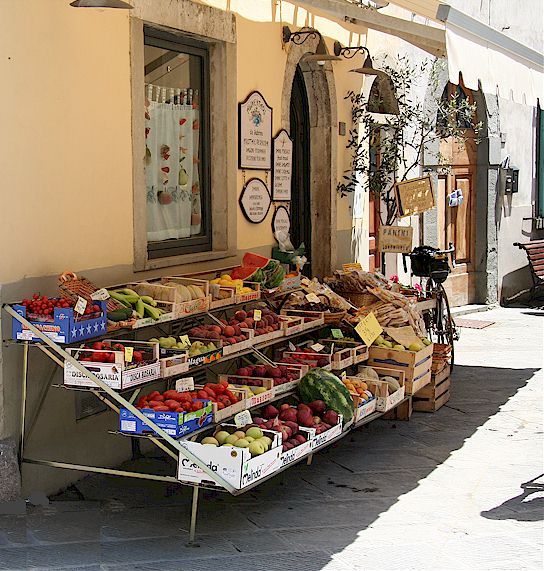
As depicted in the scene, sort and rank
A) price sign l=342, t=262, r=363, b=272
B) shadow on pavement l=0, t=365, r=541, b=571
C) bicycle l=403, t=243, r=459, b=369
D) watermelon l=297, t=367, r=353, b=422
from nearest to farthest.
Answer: shadow on pavement l=0, t=365, r=541, b=571, watermelon l=297, t=367, r=353, b=422, price sign l=342, t=262, r=363, b=272, bicycle l=403, t=243, r=459, b=369

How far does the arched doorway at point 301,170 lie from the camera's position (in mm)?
9539

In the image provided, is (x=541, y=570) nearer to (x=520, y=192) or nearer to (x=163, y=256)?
(x=163, y=256)

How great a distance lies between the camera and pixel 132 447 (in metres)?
6.63

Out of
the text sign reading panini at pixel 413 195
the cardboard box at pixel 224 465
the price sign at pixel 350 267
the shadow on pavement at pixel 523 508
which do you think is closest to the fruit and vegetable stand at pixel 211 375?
the cardboard box at pixel 224 465

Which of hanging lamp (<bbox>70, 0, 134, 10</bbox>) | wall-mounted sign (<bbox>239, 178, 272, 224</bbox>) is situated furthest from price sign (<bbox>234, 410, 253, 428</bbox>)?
wall-mounted sign (<bbox>239, 178, 272, 224</bbox>)

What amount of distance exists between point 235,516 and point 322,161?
4.73m

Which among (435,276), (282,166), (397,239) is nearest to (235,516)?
(282,166)

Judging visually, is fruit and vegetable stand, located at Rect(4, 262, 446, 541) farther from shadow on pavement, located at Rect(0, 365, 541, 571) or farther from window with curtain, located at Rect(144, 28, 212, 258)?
window with curtain, located at Rect(144, 28, 212, 258)

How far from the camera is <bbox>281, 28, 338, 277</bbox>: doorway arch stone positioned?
9.40 meters

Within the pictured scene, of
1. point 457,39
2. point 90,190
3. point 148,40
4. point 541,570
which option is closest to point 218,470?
point 541,570

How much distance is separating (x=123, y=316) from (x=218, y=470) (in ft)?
3.60

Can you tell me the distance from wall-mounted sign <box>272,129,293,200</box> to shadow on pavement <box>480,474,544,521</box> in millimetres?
3529

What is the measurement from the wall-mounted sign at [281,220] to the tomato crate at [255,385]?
2569 millimetres

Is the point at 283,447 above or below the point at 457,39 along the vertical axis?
below
